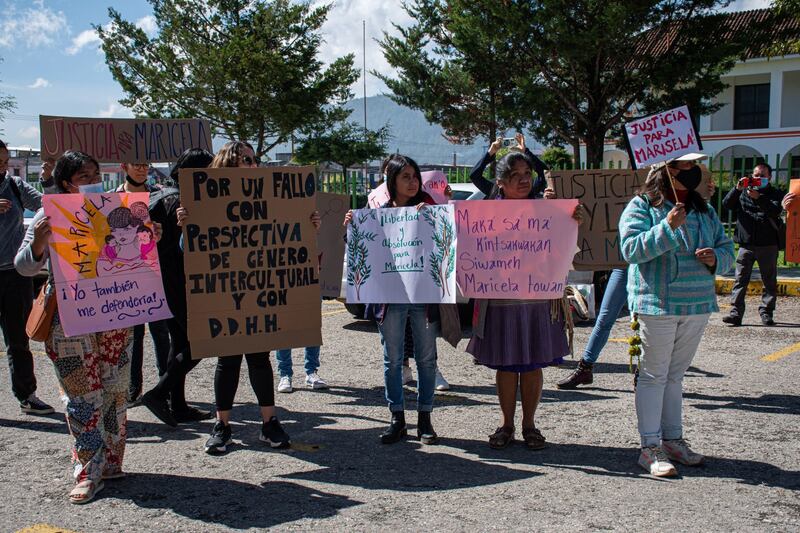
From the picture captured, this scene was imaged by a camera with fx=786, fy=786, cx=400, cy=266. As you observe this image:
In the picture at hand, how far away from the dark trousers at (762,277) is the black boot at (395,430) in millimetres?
5726

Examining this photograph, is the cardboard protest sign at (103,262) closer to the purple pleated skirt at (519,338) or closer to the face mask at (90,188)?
the face mask at (90,188)

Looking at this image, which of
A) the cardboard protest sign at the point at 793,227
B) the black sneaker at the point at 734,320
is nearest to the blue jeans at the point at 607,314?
the black sneaker at the point at 734,320

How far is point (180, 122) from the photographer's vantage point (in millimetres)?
7867

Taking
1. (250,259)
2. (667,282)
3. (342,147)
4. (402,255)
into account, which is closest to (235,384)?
(250,259)

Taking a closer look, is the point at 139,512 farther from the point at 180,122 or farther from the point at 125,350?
the point at 180,122

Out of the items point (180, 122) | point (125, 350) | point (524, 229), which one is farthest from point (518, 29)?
point (125, 350)

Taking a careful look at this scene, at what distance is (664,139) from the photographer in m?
4.82

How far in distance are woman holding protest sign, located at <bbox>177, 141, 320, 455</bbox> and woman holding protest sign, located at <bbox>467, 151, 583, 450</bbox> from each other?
1312 mm

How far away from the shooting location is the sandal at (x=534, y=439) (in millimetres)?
5117

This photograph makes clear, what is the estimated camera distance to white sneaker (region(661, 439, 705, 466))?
4.73 m

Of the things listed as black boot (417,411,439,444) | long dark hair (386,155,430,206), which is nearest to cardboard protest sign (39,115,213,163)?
long dark hair (386,155,430,206)

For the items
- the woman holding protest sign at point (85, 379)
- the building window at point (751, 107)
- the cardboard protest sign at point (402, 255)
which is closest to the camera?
the woman holding protest sign at point (85, 379)

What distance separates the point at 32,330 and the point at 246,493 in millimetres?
1556

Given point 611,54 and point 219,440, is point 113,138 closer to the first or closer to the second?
point 219,440
